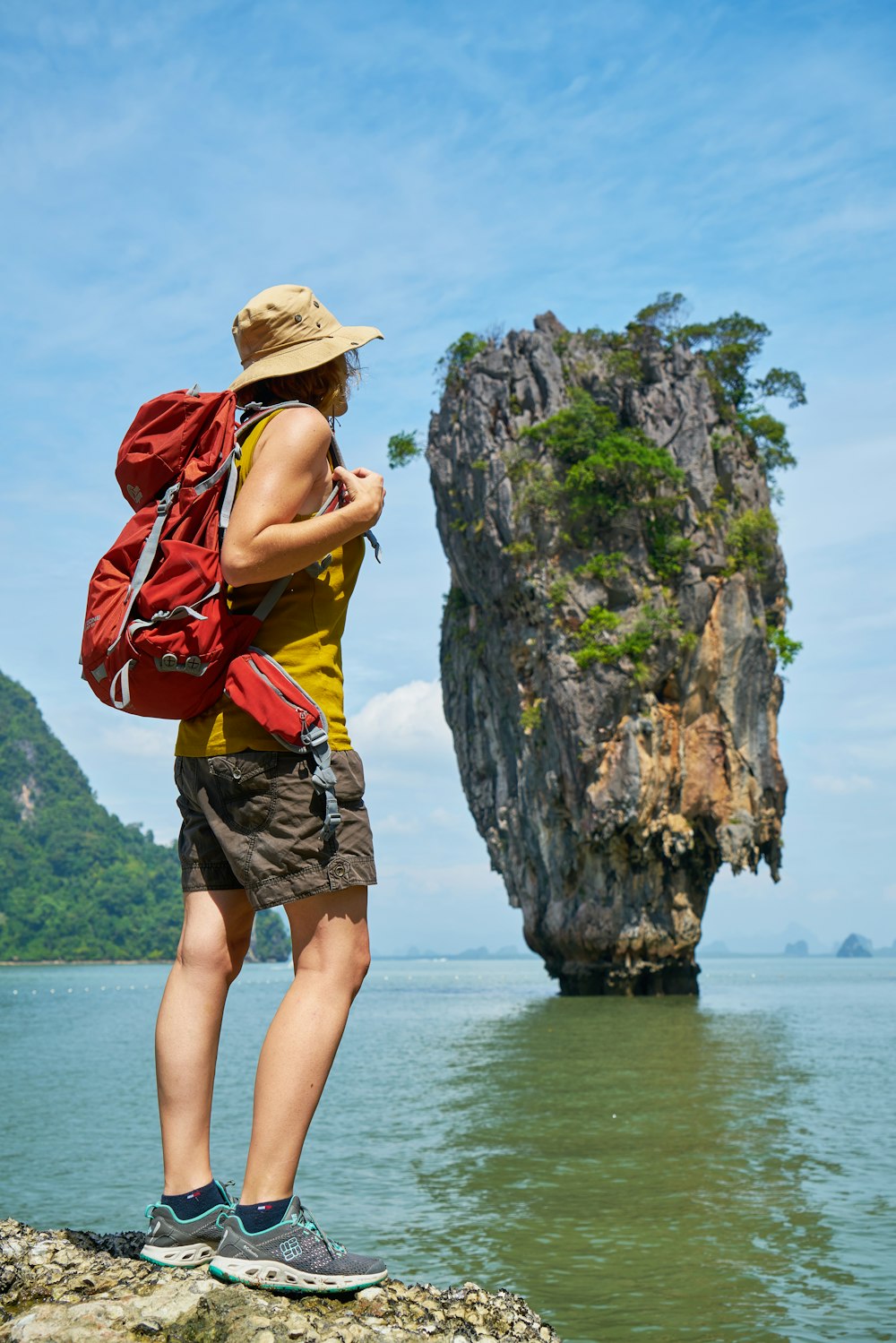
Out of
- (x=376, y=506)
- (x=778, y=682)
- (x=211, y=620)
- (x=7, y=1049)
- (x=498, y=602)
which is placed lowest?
(x=7, y=1049)

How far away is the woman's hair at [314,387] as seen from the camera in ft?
8.60

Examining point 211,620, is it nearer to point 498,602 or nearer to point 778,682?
point 498,602

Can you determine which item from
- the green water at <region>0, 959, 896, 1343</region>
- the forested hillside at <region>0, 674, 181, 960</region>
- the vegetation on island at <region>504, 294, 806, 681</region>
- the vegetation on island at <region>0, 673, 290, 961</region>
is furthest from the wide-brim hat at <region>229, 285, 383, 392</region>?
the forested hillside at <region>0, 674, 181, 960</region>

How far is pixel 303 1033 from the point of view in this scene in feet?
7.55

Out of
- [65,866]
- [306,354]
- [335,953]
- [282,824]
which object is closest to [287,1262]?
[335,953]

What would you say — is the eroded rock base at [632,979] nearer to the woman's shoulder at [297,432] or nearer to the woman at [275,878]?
the woman at [275,878]

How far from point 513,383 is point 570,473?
3.96m

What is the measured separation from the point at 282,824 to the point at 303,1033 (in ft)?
1.36

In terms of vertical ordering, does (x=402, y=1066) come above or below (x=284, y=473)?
below

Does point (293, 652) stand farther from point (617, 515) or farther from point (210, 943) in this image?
point (617, 515)

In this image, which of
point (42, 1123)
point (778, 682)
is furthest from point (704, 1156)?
point (778, 682)

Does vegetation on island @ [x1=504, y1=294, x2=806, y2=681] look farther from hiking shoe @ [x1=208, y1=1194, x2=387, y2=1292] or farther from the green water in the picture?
hiking shoe @ [x1=208, y1=1194, x2=387, y2=1292]

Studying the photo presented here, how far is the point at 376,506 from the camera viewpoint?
245cm

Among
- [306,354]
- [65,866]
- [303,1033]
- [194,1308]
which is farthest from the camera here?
[65,866]
